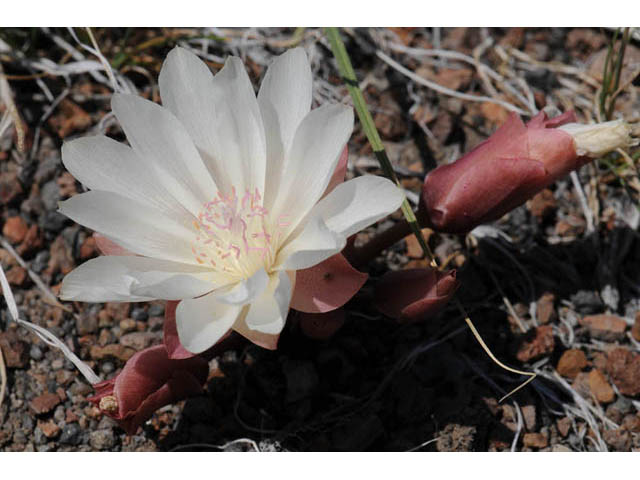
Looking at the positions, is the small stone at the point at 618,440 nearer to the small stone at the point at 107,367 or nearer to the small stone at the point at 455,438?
the small stone at the point at 455,438

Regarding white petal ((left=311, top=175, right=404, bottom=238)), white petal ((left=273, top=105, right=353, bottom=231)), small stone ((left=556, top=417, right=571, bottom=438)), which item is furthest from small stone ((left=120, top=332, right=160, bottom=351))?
small stone ((left=556, top=417, right=571, bottom=438))

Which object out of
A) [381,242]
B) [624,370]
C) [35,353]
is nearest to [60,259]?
[35,353]

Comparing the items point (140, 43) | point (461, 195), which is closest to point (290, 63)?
point (461, 195)

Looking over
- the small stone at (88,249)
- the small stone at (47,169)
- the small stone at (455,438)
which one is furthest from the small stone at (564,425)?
the small stone at (47,169)

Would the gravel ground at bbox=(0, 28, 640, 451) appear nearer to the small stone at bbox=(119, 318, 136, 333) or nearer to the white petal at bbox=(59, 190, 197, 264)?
the small stone at bbox=(119, 318, 136, 333)

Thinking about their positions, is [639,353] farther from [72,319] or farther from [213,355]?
[72,319]

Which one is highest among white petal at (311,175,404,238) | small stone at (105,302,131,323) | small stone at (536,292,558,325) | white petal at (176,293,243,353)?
white petal at (311,175,404,238)
